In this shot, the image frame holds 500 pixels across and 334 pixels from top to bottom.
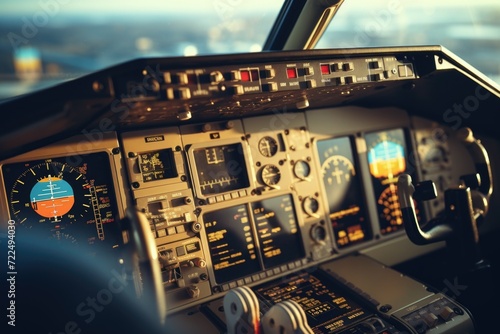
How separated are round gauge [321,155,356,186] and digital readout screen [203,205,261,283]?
597 millimetres

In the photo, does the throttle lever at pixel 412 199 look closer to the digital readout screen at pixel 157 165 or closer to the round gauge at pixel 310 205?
the round gauge at pixel 310 205

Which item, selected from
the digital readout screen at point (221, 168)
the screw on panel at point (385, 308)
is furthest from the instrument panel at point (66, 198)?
the screw on panel at point (385, 308)

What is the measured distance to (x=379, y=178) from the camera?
2.97 meters

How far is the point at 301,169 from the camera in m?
2.71

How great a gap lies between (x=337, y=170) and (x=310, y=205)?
31cm

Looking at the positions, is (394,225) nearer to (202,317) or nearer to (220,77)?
(202,317)

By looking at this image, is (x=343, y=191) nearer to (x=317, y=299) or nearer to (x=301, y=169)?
(x=301, y=169)

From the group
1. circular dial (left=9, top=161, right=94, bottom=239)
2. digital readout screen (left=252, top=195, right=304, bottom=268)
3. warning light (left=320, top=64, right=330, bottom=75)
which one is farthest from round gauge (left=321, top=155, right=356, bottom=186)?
circular dial (left=9, top=161, right=94, bottom=239)

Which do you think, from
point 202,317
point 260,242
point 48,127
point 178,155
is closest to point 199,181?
point 178,155

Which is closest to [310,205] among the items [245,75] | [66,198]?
[245,75]

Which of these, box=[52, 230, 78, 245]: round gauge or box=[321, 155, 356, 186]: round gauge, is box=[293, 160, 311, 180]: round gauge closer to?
box=[321, 155, 356, 186]: round gauge

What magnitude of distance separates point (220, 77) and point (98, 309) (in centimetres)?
114

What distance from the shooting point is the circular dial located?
1994mm

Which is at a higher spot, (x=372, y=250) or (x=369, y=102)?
(x=369, y=102)
